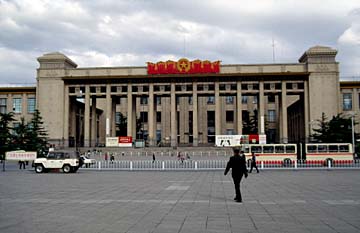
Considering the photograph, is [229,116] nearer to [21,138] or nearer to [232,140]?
[232,140]

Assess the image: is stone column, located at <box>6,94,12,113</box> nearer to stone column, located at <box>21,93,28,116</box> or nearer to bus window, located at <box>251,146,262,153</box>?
stone column, located at <box>21,93,28,116</box>

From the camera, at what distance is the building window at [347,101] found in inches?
2876

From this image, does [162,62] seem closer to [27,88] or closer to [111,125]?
[111,125]

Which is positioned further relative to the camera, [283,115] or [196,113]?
[196,113]

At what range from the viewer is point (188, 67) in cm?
7062

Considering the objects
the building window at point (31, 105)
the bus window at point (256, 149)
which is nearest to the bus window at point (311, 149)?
the bus window at point (256, 149)

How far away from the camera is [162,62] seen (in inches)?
2808

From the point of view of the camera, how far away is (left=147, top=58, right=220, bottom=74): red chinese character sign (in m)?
→ 70.5

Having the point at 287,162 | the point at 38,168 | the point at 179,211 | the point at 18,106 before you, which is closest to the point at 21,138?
the point at 38,168

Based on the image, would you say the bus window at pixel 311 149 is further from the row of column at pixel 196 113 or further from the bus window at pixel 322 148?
the row of column at pixel 196 113

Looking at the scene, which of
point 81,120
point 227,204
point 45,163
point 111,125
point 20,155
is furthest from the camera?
point 81,120

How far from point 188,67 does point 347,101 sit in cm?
3296

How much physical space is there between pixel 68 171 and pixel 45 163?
1.96 metres

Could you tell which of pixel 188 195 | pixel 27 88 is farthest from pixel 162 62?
pixel 188 195
